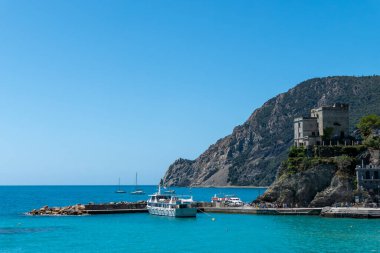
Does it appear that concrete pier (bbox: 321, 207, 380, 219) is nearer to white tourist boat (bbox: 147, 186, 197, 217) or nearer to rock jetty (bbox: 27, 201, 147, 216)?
white tourist boat (bbox: 147, 186, 197, 217)

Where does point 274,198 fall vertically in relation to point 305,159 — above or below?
below

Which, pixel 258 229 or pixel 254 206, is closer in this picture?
pixel 258 229

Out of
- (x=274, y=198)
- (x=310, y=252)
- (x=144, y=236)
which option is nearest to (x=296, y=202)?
(x=274, y=198)

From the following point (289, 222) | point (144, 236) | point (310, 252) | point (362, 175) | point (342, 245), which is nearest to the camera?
point (310, 252)

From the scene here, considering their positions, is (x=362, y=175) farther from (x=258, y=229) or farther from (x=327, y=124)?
(x=258, y=229)

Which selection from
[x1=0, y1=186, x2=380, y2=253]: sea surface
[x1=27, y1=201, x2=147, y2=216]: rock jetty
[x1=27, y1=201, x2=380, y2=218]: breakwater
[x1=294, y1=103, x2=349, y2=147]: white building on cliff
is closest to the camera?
[x1=0, y1=186, x2=380, y2=253]: sea surface

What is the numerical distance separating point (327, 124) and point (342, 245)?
47130 millimetres

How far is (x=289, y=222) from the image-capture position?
79.5 meters

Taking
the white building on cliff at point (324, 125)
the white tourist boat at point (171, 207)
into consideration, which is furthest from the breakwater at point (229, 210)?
the white building on cliff at point (324, 125)

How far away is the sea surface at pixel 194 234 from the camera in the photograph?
58.4 m

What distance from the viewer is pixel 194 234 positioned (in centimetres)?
6988

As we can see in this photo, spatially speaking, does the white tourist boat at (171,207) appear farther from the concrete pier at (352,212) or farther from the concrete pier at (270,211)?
the concrete pier at (352,212)

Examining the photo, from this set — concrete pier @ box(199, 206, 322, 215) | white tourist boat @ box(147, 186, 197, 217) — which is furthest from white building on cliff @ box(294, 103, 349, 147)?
white tourist boat @ box(147, 186, 197, 217)

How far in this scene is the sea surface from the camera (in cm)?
5841
